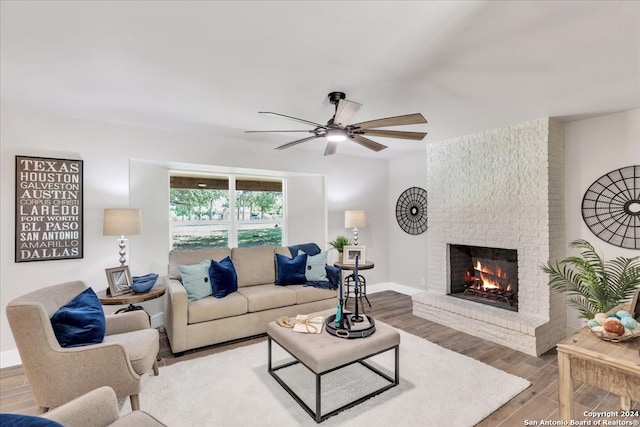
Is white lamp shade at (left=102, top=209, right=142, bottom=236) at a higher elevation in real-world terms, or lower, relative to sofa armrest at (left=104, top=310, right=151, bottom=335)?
higher

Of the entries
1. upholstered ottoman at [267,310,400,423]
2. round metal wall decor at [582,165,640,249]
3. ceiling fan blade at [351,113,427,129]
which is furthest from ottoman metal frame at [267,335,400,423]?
round metal wall decor at [582,165,640,249]

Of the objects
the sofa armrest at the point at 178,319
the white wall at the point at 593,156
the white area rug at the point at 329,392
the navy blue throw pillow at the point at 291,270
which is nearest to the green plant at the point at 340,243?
the navy blue throw pillow at the point at 291,270

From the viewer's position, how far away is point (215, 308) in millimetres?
3303

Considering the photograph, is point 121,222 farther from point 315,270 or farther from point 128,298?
point 315,270

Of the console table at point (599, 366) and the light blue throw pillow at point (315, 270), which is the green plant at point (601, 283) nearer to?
the console table at point (599, 366)

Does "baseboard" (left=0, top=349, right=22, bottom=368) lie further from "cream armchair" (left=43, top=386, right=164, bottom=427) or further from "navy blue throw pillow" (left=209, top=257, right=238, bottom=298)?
"cream armchair" (left=43, top=386, right=164, bottom=427)

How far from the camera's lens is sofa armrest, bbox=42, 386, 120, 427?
1306 millimetres

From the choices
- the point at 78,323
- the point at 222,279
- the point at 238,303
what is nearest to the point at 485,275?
the point at 238,303

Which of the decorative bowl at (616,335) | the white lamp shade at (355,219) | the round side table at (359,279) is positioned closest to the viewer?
the decorative bowl at (616,335)

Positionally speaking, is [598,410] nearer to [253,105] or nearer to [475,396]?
[475,396]

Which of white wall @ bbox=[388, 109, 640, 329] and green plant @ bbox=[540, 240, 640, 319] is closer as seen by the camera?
green plant @ bbox=[540, 240, 640, 319]

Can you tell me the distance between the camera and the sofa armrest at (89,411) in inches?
51.4

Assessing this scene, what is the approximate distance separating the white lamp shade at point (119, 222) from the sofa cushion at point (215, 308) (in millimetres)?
1039

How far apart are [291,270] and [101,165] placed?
8.49 feet
